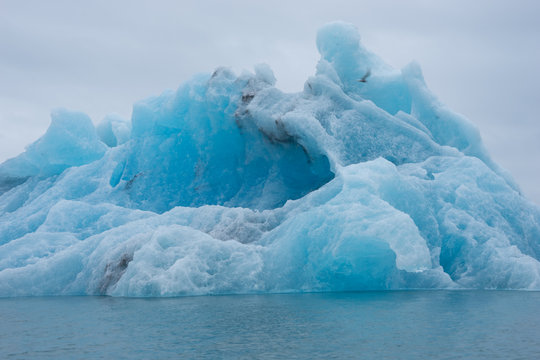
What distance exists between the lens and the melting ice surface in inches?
413

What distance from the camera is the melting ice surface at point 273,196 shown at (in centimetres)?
1050

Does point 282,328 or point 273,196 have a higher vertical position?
point 273,196

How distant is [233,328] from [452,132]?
37.2 ft

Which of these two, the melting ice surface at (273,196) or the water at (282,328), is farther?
the melting ice surface at (273,196)

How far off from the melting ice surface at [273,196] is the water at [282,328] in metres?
1.40

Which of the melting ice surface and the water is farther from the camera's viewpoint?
the melting ice surface

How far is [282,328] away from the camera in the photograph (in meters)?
6.07

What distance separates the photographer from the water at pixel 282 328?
4.94 m

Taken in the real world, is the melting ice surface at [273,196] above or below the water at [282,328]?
above

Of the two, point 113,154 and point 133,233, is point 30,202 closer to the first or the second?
point 113,154

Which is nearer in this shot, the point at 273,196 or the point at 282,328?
the point at 282,328

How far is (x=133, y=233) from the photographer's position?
40.3 ft

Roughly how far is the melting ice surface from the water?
55.2 inches

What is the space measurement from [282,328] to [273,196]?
9.45 m
